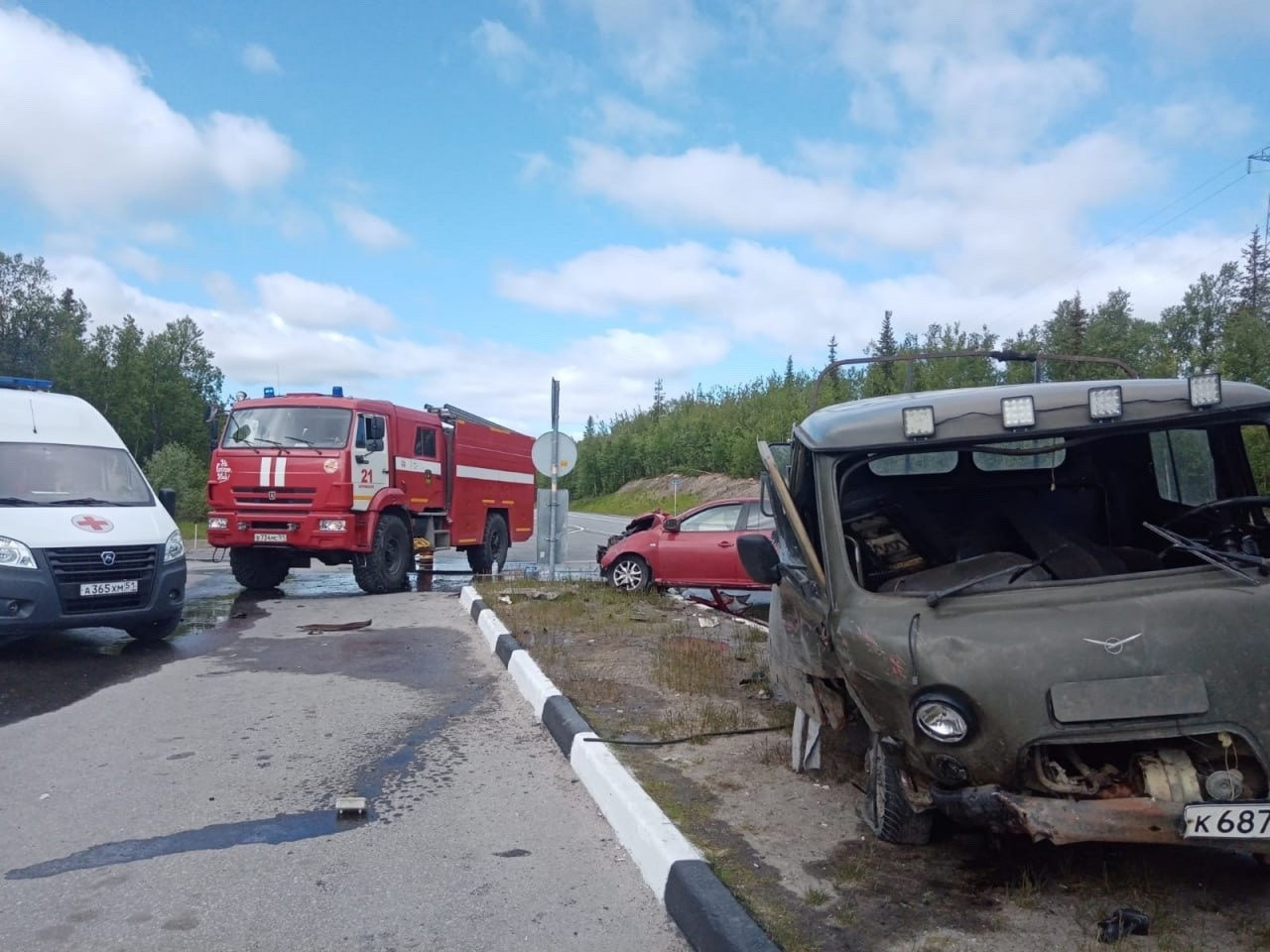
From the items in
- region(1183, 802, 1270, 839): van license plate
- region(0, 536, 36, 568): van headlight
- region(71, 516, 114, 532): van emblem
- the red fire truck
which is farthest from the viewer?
the red fire truck

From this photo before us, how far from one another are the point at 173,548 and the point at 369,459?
4521mm

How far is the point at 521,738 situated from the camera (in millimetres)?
6359

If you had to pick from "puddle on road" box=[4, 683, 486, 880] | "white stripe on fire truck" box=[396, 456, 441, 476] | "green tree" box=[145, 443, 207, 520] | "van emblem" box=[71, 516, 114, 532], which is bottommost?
"puddle on road" box=[4, 683, 486, 880]

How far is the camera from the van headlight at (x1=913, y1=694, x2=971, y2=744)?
3545mm

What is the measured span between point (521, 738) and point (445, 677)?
2.12 m

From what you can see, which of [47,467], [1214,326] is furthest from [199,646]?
[1214,326]

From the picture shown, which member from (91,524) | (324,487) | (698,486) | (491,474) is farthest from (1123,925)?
(698,486)

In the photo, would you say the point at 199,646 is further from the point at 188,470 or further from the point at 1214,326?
the point at 1214,326

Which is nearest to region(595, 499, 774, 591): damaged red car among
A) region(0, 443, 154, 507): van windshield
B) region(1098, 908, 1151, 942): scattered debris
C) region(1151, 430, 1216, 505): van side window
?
region(0, 443, 154, 507): van windshield

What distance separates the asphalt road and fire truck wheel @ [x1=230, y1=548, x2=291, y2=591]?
5.67 metres

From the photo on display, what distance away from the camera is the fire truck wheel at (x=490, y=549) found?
18734mm

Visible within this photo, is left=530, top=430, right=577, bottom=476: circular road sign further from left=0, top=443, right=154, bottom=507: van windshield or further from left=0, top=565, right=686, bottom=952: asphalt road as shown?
left=0, top=565, right=686, bottom=952: asphalt road

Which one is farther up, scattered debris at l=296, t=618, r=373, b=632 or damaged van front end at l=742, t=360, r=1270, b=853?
damaged van front end at l=742, t=360, r=1270, b=853

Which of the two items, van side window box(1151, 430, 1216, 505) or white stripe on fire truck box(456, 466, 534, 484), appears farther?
white stripe on fire truck box(456, 466, 534, 484)
